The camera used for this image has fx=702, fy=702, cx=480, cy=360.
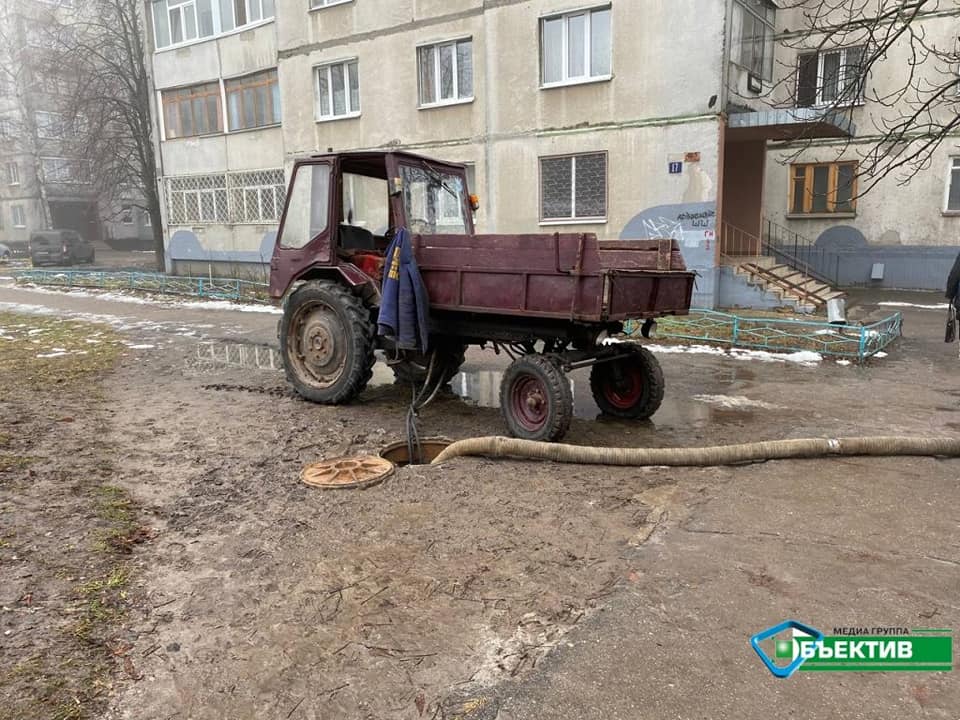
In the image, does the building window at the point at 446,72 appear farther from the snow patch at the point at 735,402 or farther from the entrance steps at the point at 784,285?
the snow patch at the point at 735,402

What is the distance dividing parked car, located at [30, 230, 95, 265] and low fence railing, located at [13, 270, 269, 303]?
263 inches

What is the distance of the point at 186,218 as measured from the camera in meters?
Result: 23.7

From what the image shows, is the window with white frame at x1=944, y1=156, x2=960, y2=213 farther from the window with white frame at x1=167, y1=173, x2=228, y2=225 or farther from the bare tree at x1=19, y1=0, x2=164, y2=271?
the bare tree at x1=19, y1=0, x2=164, y2=271

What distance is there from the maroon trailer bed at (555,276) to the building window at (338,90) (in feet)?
45.8

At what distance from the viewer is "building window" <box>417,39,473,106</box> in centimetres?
1664

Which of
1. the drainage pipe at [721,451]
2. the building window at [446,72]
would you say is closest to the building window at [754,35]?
the building window at [446,72]

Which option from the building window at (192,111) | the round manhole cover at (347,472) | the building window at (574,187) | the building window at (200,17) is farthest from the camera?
the building window at (192,111)

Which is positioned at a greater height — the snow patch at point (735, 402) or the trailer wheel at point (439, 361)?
the trailer wheel at point (439, 361)

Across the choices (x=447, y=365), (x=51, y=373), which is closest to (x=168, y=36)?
(x=51, y=373)

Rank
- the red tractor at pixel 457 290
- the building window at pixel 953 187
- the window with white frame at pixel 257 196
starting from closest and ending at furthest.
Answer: the red tractor at pixel 457 290
the building window at pixel 953 187
the window with white frame at pixel 257 196

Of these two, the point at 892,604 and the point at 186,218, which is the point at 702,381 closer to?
the point at 892,604

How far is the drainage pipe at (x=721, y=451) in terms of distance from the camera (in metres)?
5.37

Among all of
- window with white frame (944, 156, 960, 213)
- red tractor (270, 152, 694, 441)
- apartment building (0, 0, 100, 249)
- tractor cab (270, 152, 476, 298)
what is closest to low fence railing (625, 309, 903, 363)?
red tractor (270, 152, 694, 441)

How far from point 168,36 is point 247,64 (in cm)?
420
